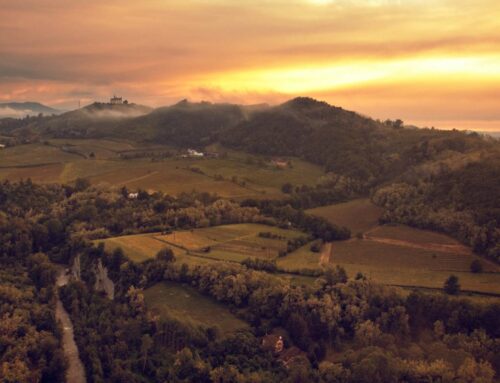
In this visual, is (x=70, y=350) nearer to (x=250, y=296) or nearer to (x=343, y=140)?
(x=250, y=296)

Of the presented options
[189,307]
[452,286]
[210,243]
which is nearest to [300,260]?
[210,243]

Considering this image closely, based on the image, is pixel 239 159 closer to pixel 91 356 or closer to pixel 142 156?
pixel 142 156

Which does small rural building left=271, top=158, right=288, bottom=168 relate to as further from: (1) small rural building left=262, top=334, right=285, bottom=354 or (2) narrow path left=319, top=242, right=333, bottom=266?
(1) small rural building left=262, top=334, right=285, bottom=354

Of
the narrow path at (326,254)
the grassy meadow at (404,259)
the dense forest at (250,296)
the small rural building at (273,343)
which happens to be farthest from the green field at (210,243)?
the small rural building at (273,343)

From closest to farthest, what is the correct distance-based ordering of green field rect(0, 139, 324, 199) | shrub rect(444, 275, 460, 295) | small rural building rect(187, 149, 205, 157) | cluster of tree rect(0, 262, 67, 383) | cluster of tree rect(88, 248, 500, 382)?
cluster of tree rect(88, 248, 500, 382)
cluster of tree rect(0, 262, 67, 383)
shrub rect(444, 275, 460, 295)
green field rect(0, 139, 324, 199)
small rural building rect(187, 149, 205, 157)

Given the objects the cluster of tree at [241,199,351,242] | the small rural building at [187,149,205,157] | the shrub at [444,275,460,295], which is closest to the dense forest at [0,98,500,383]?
the cluster of tree at [241,199,351,242]

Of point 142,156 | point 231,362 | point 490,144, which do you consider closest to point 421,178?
point 490,144
